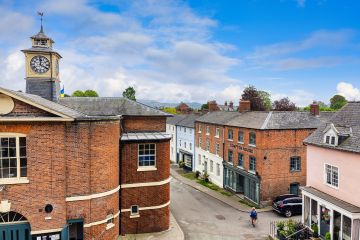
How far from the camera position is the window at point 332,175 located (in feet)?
60.5

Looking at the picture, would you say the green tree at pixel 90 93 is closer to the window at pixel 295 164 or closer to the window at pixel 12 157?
the window at pixel 295 164

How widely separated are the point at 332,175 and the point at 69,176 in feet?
55.4

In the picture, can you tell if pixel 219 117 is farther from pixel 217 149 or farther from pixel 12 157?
pixel 12 157

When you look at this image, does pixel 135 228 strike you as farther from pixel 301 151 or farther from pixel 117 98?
pixel 301 151

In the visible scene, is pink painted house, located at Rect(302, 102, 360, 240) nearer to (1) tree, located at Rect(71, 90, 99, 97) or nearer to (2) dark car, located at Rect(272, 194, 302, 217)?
(2) dark car, located at Rect(272, 194, 302, 217)

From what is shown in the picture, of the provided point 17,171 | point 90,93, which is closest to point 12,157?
point 17,171

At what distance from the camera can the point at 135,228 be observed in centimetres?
1994

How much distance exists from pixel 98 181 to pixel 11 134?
5397mm

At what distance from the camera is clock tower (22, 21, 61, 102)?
2242cm

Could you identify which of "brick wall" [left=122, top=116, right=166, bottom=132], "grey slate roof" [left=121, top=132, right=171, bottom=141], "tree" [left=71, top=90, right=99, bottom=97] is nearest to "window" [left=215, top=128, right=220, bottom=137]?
"brick wall" [left=122, top=116, right=166, bottom=132]

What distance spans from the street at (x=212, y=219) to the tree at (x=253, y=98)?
1286 inches

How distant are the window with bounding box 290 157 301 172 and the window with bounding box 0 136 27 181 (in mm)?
24474

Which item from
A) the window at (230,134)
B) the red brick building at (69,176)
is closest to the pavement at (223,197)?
the window at (230,134)

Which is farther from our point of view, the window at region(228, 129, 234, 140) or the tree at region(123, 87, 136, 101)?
the tree at region(123, 87, 136, 101)
